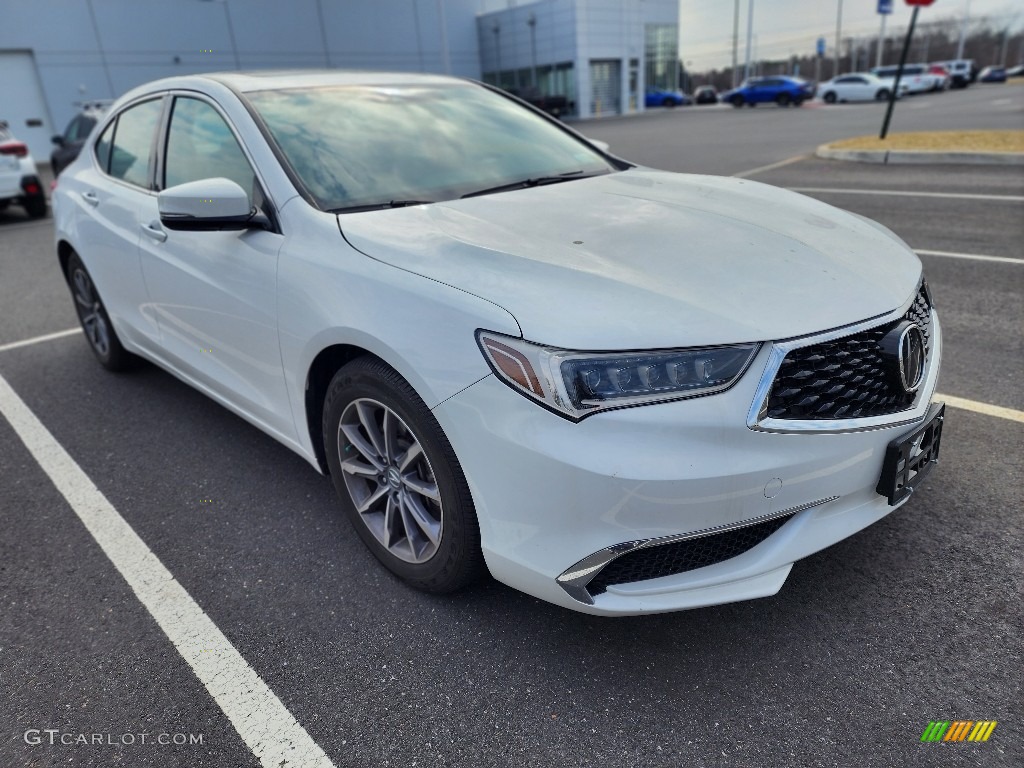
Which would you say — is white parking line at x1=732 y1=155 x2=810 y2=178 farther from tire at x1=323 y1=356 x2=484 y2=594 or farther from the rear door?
tire at x1=323 y1=356 x2=484 y2=594

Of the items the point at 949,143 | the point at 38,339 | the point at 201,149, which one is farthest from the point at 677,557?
the point at 949,143

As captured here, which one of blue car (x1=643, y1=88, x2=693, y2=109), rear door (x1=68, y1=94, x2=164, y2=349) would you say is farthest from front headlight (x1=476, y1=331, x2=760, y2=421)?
blue car (x1=643, y1=88, x2=693, y2=109)

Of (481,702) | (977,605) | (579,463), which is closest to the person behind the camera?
(579,463)

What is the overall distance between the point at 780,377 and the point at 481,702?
1219 millimetres

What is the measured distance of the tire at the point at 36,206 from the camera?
12.0m

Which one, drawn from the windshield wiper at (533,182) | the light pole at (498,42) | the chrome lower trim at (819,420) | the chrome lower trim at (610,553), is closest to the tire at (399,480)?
the chrome lower trim at (610,553)

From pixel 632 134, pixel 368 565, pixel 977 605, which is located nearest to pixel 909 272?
pixel 977 605

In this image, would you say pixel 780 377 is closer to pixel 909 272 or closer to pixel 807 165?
pixel 909 272

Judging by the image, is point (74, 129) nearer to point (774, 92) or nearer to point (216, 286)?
point (216, 286)

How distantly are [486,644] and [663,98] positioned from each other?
52778mm

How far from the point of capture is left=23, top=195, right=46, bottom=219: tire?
11992 mm

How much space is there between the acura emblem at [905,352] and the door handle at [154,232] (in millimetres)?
2980

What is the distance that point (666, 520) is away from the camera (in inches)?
72.5

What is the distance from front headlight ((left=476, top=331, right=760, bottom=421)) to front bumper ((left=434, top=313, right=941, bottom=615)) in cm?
3
